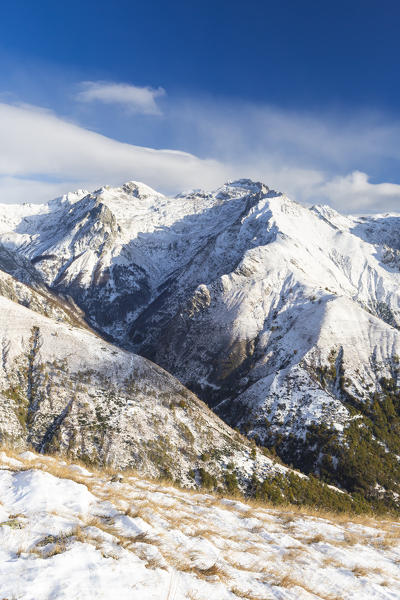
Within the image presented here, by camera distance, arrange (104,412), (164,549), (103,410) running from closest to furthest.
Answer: (164,549) < (104,412) < (103,410)

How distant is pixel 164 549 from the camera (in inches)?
465

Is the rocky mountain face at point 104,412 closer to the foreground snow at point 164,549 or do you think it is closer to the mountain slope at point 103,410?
the mountain slope at point 103,410

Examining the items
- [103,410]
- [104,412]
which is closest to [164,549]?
[104,412]

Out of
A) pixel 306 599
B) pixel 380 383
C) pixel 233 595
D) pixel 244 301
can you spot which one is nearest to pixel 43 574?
pixel 233 595

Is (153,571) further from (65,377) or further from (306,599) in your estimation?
(65,377)

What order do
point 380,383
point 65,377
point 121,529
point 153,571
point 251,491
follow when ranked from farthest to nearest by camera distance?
1. point 380,383
2. point 65,377
3. point 251,491
4. point 121,529
5. point 153,571

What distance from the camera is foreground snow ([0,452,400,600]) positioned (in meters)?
9.08

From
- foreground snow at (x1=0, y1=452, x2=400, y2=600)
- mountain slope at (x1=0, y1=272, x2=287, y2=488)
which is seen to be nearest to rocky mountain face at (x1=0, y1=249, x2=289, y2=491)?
mountain slope at (x1=0, y1=272, x2=287, y2=488)

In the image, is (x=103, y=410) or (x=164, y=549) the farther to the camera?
(x=103, y=410)

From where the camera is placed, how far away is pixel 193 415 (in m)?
90.9

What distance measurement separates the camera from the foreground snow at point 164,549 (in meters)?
9.08

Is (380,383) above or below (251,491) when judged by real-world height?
above

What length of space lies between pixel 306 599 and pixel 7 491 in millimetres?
12237

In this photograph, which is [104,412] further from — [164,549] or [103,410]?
[164,549]
